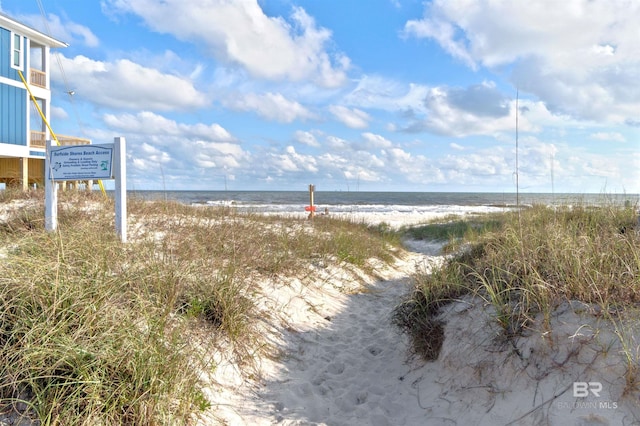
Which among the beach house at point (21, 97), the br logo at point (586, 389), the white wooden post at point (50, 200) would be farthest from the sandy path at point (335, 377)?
the beach house at point (21, 97)

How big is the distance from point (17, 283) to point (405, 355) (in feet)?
12.4

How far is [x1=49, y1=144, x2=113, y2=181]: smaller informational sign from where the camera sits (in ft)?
21.0

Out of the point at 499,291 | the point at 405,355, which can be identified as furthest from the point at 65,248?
the point at 499,291

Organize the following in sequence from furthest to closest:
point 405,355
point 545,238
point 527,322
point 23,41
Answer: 1. point 23,41
2. point 545,238
3. point 405,355
4. point 527,322

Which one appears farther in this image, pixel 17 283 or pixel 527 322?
pixel 527 322

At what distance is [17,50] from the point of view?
15.4m

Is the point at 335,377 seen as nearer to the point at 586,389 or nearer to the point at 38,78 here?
the point at 586,389

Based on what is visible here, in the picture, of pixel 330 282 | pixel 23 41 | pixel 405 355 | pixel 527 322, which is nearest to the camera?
pixel 527 322

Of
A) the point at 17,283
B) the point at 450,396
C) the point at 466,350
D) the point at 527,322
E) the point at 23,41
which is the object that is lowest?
the point at 450,396

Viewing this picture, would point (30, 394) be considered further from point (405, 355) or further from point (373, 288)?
point (373, 288)

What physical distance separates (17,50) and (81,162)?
43.7 ft

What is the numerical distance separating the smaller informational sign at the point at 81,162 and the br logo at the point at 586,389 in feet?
22.0

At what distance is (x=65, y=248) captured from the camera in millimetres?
3982

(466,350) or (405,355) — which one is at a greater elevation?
(466,350)
